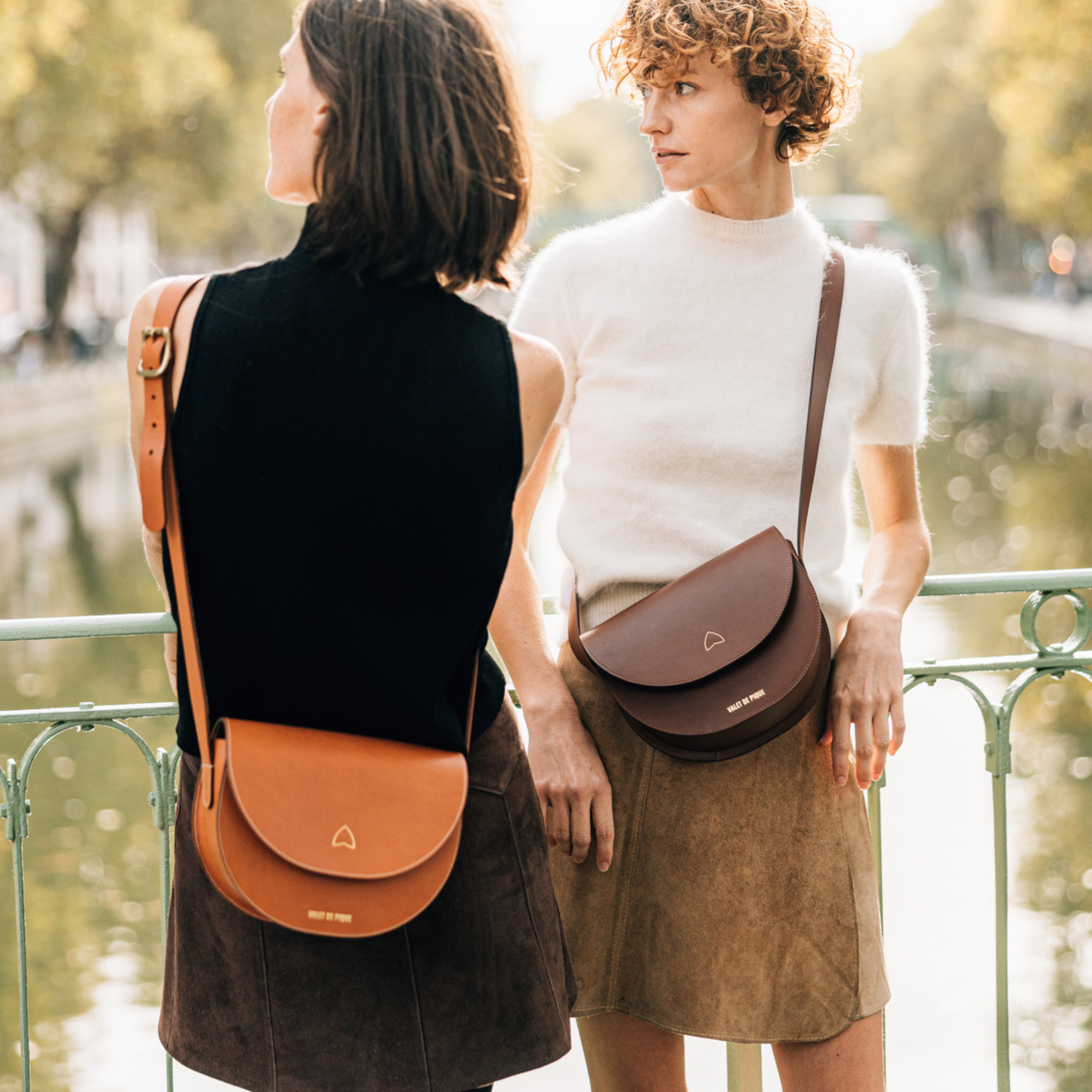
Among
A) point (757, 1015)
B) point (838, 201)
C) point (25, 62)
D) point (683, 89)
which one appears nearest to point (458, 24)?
point (683, 89)

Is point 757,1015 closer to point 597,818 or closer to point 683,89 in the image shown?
point 597,818

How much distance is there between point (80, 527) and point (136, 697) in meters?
6.19

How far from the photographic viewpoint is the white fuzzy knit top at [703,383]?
1.90 metres

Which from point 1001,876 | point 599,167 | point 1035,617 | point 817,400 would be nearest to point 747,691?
point 817,400

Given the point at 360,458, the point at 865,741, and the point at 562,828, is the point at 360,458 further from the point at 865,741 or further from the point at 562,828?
the point at 865,741

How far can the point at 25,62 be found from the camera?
1728 centimetres

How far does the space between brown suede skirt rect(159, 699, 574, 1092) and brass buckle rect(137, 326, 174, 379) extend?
422 mm

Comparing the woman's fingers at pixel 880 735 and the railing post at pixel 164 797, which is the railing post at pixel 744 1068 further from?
the railing post at pixel 164 797

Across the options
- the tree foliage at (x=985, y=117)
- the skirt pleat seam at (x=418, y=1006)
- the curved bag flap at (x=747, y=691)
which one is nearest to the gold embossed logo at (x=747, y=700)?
the curved bag flap at (x=747, y=691)

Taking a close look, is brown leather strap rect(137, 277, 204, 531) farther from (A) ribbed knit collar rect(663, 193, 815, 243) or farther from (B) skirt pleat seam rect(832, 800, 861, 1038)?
(B) skirt pleat seam rect(832, 800, 861, 1038)

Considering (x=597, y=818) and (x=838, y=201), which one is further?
(x=838, y=201)

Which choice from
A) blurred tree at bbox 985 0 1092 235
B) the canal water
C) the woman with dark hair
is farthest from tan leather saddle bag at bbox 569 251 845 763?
blurred tree at bbox 985 0 1092 235

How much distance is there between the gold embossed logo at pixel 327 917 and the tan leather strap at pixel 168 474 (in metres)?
0.15

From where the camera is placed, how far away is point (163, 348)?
137 cm
